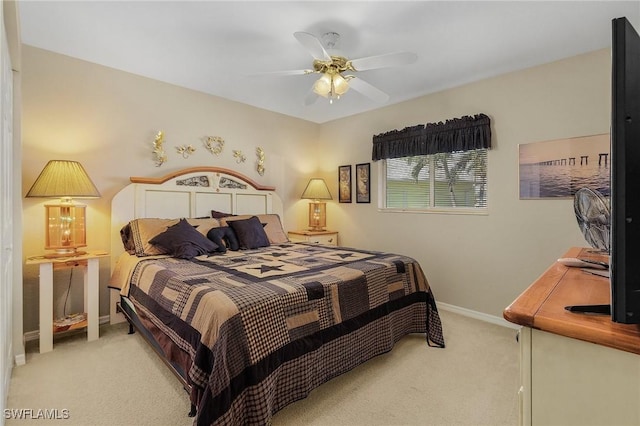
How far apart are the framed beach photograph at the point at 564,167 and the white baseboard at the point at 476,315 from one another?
1.25 meters

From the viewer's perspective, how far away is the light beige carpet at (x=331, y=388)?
1.76 meters

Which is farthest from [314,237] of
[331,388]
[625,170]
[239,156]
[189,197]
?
[625,170]

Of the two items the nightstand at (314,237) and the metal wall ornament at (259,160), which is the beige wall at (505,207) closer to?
the nightstand at (314,237)

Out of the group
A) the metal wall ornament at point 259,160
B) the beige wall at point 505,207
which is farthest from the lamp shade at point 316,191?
the beige wall at point 505,207

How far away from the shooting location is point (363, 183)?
4.40 meters

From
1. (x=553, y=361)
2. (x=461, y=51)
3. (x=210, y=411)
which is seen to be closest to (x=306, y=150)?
(x=461, y=51)

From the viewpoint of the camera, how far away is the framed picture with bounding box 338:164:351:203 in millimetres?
4598

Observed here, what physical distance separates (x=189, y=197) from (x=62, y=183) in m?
1.19

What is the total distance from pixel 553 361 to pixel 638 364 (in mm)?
137

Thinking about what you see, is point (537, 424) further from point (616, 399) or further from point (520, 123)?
point (520, 123)

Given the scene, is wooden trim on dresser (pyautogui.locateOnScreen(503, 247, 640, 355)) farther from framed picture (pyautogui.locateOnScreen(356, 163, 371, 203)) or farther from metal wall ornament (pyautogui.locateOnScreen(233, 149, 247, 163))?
metal wall ornament (pyautogui.locateOnScreen(233, 149, 247, 163))

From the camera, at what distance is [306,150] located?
4.93 m

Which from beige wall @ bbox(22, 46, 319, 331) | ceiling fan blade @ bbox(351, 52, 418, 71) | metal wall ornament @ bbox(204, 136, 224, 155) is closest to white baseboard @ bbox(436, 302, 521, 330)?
ceiling fan blade @ bbox(351, 52, 418, 71)

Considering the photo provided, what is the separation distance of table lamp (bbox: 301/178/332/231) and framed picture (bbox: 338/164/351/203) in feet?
0.62
